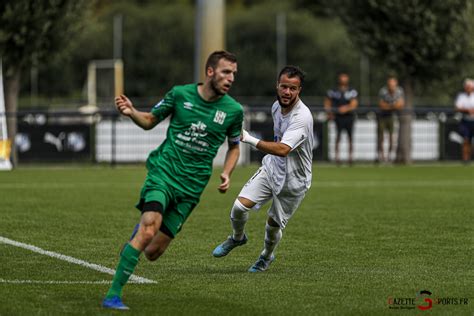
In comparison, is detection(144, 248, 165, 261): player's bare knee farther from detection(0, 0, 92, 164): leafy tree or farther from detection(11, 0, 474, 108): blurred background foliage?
detection(11, 0, 474, 108): blurred background foliage

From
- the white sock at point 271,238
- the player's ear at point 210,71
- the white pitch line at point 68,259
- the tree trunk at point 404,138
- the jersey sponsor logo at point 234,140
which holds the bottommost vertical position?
the tree trunk at point 404,138

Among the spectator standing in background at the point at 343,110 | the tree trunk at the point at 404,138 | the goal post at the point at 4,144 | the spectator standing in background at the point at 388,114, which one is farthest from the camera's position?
the tree trunk at the point at 404,138

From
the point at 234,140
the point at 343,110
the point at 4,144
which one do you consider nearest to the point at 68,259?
the point at 234,140

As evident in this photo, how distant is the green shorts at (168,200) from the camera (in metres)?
8.48

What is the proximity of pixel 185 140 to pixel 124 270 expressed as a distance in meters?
1.14

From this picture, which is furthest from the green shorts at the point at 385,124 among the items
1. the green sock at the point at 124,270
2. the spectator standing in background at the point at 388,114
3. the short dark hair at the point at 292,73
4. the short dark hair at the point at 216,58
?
the green sock at the point at 124,270

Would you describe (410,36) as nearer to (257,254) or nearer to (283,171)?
(257,254)

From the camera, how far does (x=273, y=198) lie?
10.6m

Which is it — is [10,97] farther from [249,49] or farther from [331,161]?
[249,49]

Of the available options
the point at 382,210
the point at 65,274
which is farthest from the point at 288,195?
the point at 382,210

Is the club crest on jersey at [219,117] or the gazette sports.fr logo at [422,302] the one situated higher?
the club crest on jersey at [219,117]

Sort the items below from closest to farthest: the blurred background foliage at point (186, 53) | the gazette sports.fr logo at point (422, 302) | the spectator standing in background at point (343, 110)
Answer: the gazette sports.fr logo at point (422, 302), the spectator standing in background at point (343, 110), the blurred background foliage at point (186, 53)

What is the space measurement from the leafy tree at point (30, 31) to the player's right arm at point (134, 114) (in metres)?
20.0

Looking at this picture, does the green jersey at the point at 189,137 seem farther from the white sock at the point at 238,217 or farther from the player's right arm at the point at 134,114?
the white sock at the point at 238,217
